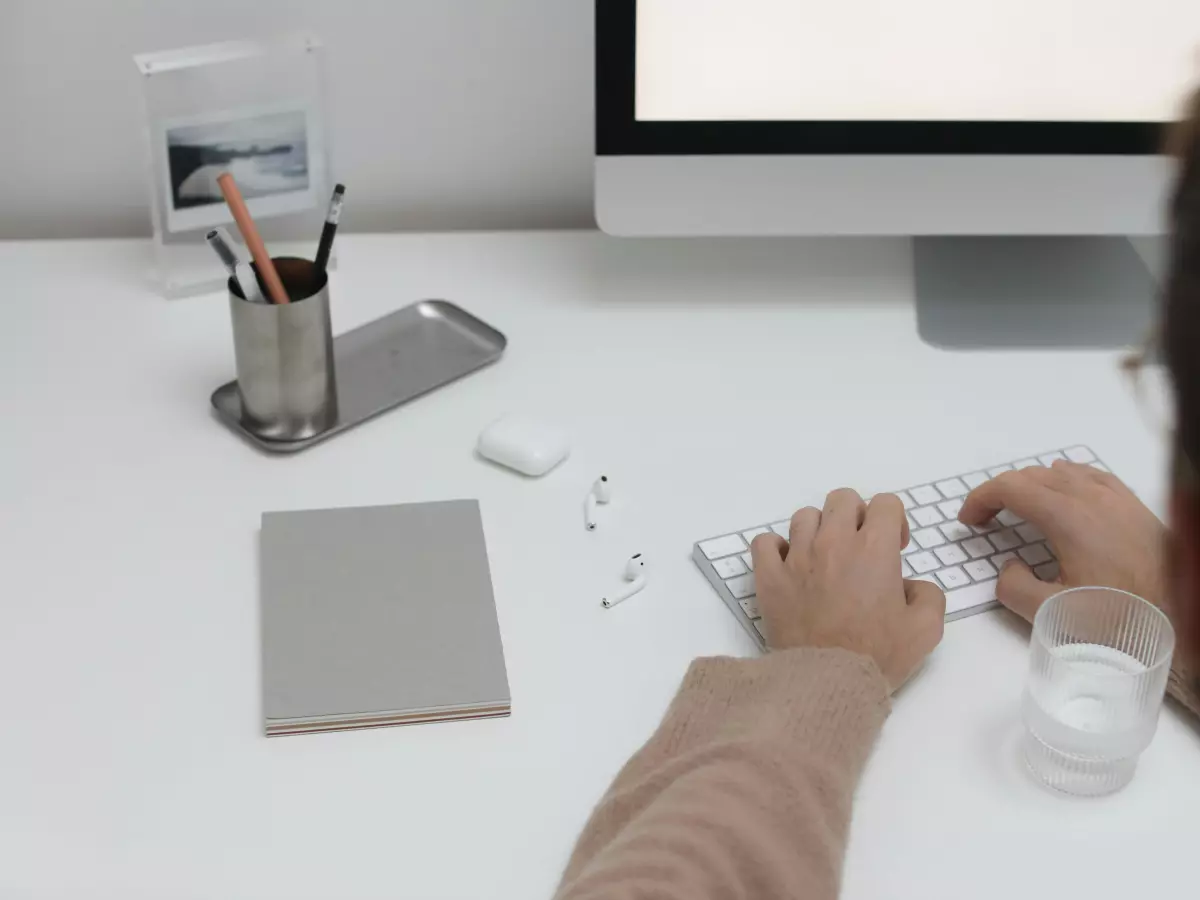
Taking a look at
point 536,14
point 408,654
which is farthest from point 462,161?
point 408,654

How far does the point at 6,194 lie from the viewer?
42.5 inches

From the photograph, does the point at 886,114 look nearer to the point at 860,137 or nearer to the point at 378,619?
the point at 860,137

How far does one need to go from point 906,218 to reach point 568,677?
42 centimetres

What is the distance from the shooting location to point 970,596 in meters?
0.77

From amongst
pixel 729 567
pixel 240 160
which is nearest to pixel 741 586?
pixel 729 567

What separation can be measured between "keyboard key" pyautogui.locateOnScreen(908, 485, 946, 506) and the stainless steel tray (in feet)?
0.99

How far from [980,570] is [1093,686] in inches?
4.3

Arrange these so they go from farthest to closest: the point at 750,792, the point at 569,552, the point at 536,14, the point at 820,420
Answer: the point at 536,14, the point at 820,420, the point at 569,552, the point at 750,792

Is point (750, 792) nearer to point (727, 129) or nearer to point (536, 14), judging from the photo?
point (727, 129)

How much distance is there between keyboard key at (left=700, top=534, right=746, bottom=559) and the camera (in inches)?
30.8

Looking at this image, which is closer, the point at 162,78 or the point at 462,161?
the point at 162,78

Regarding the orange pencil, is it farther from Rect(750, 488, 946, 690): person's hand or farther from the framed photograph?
Rect(750, 488, 946, 690): person's hand

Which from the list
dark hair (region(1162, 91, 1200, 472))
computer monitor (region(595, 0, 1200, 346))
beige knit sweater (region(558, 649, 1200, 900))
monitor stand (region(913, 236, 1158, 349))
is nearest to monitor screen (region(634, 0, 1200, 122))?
computer monitor (region(595, 0, 1200, 346))

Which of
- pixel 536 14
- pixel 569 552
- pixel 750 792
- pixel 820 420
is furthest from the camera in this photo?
pixel 536 14
